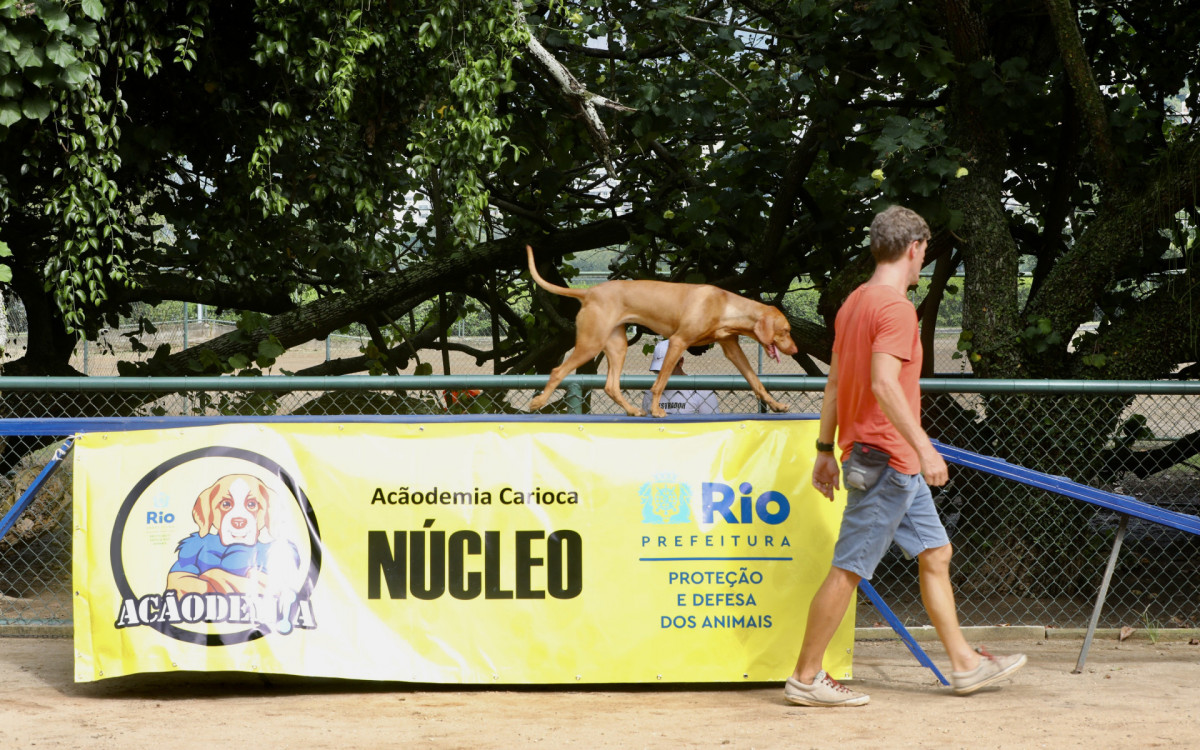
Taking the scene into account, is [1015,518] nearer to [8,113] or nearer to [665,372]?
[665,372]

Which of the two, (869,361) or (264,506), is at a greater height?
(869,361)

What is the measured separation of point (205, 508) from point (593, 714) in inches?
73.3

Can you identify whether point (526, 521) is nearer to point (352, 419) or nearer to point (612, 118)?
point (352, 419)

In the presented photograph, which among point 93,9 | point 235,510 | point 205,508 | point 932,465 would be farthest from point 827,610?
point 93,9

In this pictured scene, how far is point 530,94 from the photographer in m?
9.61

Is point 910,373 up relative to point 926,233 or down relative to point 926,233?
down

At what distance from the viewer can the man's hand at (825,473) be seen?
4367 mm

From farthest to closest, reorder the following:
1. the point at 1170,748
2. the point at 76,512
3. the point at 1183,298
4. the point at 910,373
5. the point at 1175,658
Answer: the point at 1183,298, the point at 1175,658, the point at 76,512, the point at 910,373, the point at 1170,748

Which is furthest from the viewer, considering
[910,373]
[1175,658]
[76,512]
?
[1175,658]

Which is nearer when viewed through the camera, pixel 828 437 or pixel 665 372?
pixel 828 437

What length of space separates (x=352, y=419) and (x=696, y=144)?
6.07m

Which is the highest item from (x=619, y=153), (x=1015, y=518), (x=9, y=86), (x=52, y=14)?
(x=619, y=153)

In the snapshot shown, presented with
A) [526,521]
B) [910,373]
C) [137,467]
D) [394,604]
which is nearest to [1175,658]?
[910,373]

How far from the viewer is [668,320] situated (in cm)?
476
